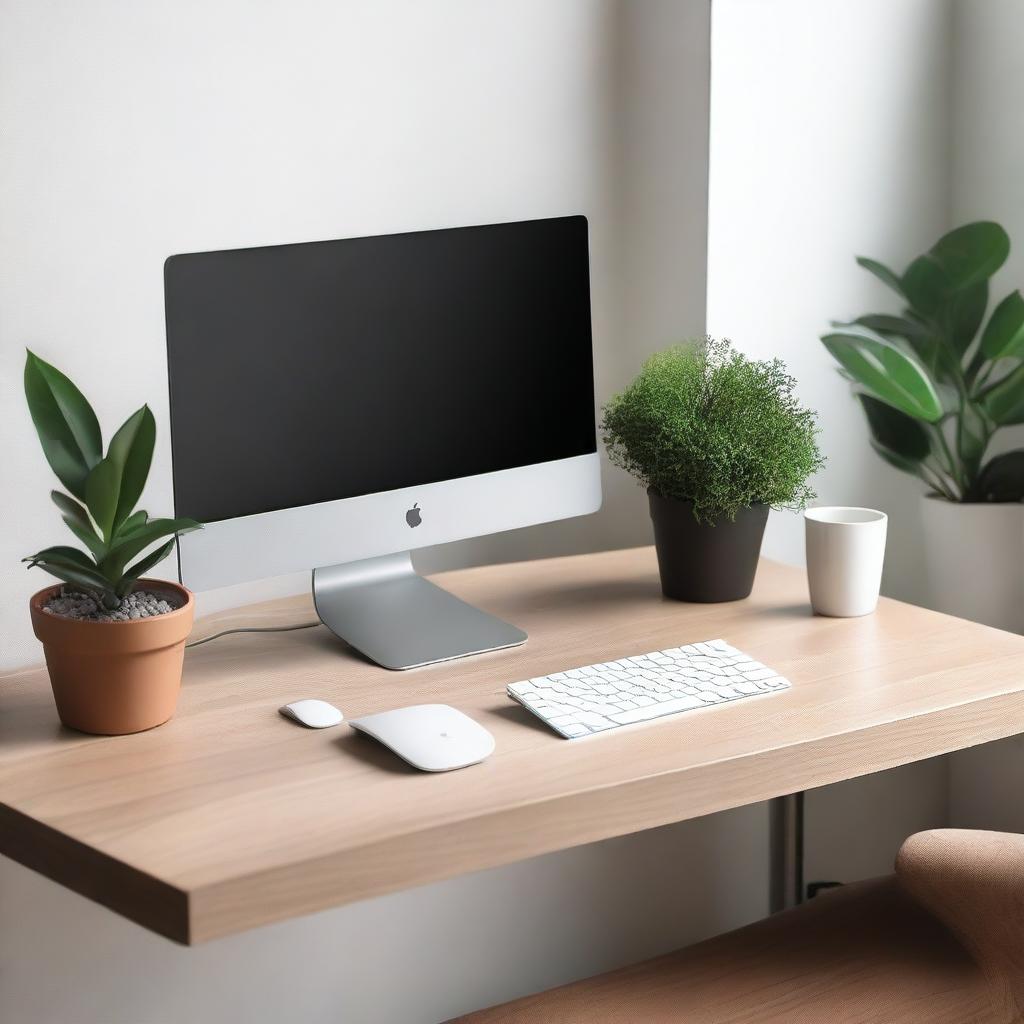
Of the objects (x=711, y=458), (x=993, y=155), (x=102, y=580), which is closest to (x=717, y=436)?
(x=711, y=458)

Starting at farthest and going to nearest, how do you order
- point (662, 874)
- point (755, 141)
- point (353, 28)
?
point (662, 874)
point (755, 141)
point (353, 28)

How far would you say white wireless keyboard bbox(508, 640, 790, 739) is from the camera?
1392mm

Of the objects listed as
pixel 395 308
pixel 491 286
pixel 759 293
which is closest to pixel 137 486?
pixel 395 308

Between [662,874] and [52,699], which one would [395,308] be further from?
[662,874]

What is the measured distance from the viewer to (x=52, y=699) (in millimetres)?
1470

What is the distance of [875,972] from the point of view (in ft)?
5.06

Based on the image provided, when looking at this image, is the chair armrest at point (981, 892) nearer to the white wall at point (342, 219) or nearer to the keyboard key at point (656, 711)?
the keyboard key at point (656, 711)

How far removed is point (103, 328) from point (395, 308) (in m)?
0.39

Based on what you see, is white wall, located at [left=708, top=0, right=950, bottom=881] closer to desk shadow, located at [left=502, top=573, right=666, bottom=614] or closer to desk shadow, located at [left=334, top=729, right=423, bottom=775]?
desk shadow, located at [left=502, top=573, right=666, bottom=614]

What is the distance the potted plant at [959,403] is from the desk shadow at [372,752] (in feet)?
3.30

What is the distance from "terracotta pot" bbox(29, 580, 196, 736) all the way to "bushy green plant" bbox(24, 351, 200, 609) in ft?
0.16

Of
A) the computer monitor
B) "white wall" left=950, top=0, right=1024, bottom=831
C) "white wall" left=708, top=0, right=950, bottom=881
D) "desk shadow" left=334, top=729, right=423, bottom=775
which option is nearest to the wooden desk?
"desk shadow" left=334, top=729, right=423, bottom=775

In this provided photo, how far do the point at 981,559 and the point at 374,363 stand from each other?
1.04 meters

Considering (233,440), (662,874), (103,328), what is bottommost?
(662,874)
